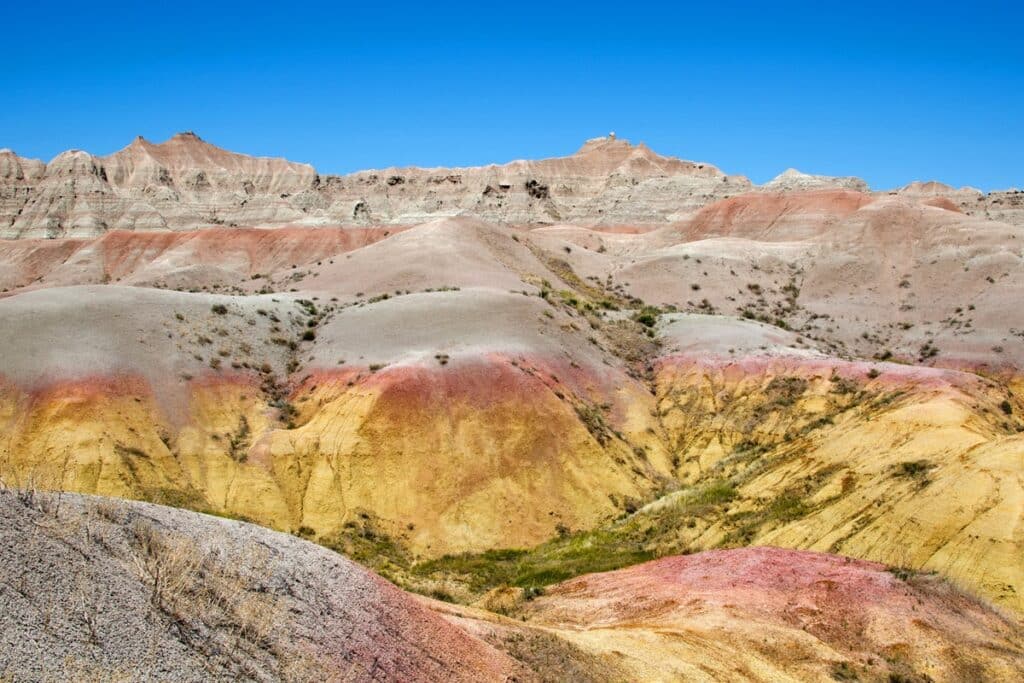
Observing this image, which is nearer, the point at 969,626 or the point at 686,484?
the point at 969,626

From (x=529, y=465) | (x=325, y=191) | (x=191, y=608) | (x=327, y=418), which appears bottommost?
(x=529, y=465)

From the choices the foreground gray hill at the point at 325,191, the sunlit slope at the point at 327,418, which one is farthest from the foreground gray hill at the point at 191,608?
the foreground gray hill at the point at 325,191

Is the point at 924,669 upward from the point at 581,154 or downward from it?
downward

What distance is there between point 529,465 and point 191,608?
85.0 ft

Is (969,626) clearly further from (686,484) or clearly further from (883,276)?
(883,276)

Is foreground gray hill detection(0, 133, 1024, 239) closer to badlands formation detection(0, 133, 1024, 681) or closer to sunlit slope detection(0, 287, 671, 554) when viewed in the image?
badlands formation detection(0, 133, 1024, 681)

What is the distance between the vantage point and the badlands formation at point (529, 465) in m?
12.7

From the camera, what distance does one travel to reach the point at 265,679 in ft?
36.9

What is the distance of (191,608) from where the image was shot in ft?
37.8

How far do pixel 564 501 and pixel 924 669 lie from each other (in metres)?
18.3

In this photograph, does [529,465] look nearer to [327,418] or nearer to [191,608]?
[327,418]

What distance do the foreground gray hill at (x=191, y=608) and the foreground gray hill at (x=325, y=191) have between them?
11363cm

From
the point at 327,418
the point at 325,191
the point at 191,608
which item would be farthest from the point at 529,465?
the point at 325,191

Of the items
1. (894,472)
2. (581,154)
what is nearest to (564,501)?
(894,472)
